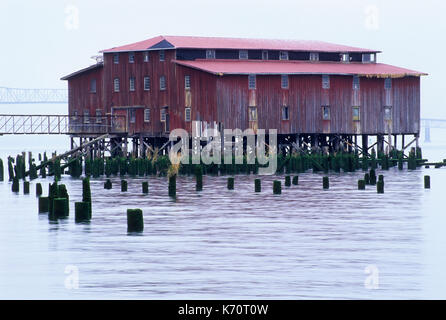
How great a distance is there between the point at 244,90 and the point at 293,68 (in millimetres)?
5524

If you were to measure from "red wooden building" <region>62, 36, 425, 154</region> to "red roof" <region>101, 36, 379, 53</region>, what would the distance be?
0.31 feet

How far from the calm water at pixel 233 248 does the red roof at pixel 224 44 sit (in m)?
31.4

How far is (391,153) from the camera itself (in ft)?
284

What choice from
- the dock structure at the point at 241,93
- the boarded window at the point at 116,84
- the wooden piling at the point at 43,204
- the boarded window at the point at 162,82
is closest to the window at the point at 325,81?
the dock structure at the point at 241,93

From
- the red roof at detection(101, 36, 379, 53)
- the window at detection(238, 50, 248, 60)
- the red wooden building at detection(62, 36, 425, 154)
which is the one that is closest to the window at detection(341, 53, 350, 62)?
the red wooden building at detection(62, 36, 425, 154)

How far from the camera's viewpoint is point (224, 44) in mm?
82250

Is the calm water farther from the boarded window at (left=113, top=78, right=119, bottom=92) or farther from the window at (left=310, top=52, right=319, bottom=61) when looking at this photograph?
the window at (left=310, top=52, right=319, bottom=61)

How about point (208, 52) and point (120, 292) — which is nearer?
point (120, 292)

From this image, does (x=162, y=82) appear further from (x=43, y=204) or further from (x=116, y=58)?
(x=43, y=204)

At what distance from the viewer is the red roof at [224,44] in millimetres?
80062

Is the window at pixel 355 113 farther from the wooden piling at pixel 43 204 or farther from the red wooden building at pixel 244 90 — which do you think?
the wooden piling at pixel 43 204
